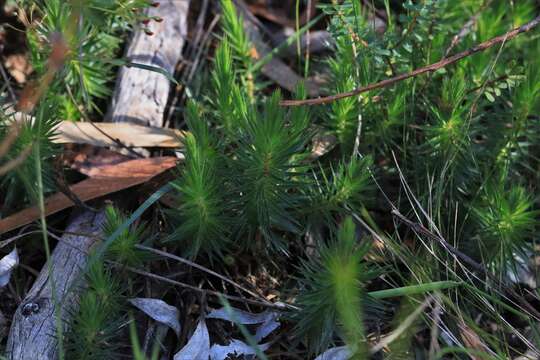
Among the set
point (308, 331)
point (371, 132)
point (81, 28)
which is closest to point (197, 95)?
point (81, 28)

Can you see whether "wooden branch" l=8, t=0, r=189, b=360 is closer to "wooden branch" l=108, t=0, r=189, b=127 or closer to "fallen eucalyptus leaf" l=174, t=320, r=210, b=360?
"wooden branch" l=108, t=0, r=189, b=127

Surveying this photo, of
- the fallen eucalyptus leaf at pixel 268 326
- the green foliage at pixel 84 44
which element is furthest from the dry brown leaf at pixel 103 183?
the fallen eucalyptus leaf at pixel 268 326

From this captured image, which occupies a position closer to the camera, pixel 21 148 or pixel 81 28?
pixel 21 148

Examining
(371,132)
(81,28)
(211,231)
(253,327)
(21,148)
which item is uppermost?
(81,28)

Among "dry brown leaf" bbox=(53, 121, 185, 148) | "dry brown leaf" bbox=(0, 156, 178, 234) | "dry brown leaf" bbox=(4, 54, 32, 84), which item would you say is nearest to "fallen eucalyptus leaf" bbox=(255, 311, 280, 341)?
"dry brown leaf" bbox=(0, 156, 178, 234)

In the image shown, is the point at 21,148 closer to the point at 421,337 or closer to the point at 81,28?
the point at 81,28

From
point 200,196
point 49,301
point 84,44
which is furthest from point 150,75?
point 49,301

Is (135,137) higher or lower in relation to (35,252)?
higher
